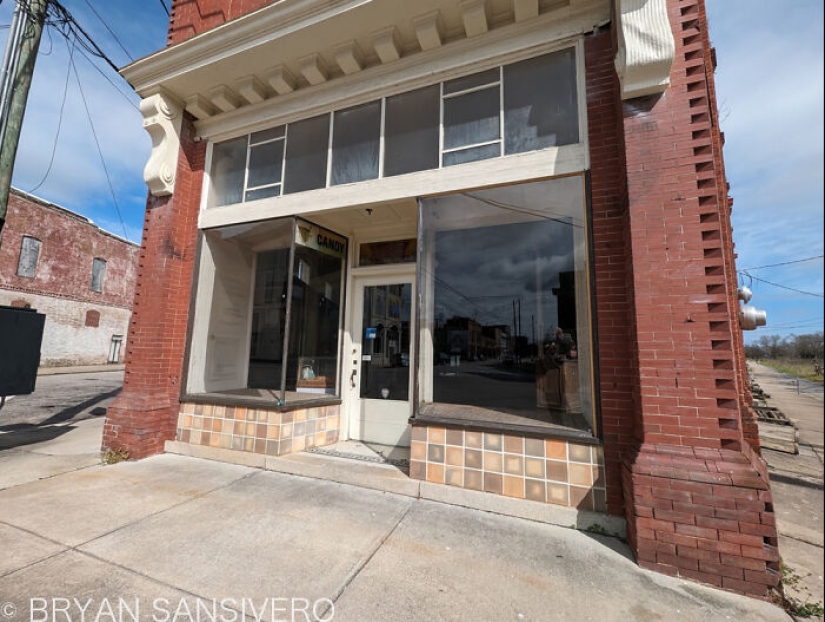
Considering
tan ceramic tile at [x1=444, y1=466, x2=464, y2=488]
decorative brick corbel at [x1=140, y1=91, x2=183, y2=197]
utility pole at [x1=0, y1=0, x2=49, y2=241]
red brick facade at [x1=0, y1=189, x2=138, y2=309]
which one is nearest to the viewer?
tan ceramic tile at [x1=444, y1=466, x2=464, y2=488]

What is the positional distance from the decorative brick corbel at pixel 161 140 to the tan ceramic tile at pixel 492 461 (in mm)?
5773

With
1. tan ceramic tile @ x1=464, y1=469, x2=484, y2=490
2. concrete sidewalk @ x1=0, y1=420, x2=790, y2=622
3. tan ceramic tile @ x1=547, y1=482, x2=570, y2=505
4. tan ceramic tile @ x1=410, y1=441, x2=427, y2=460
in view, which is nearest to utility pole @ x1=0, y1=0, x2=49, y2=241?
concrete sidewalk @ x1=0, y1=420, x2=790, y2=622

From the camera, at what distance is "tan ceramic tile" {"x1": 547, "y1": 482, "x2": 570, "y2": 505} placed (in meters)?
3.39

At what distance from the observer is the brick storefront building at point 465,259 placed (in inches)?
113

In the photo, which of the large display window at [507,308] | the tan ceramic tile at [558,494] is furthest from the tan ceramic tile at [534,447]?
the tan ceramic tile at [558,494]

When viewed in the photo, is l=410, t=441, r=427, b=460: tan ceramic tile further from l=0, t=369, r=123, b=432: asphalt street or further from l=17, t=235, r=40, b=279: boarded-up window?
l=17, t=235, r=40, b=279: boarded-up window

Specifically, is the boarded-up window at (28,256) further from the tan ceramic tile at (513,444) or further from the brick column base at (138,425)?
the tan ceramic tile at (513,444)

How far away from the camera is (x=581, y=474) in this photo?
11.0 feet

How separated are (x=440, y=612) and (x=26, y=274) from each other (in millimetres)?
25060

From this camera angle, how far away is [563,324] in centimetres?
426

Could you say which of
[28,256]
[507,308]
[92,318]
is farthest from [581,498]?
[92,318]

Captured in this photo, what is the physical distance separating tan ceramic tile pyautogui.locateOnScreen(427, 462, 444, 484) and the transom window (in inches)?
135

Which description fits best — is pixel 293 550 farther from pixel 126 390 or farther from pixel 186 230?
pixel 186 230

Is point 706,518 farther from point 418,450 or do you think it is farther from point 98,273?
point 98,273
